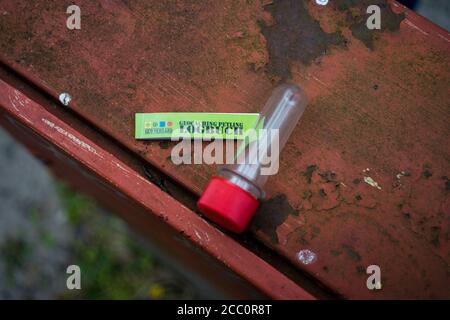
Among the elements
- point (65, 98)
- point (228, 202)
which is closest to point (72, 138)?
point (65, 98)

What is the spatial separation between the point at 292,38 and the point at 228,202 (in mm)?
473

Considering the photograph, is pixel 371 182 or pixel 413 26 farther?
pixel 413 26

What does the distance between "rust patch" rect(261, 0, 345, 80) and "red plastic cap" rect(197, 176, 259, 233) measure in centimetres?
34

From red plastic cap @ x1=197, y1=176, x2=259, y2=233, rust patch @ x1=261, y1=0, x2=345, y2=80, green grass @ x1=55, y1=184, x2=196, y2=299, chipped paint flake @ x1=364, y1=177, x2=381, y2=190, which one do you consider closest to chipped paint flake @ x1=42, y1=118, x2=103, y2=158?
red plastic cap @ x1=197, y1=176, x2=259, y2=233

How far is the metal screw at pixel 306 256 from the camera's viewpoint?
940 mm

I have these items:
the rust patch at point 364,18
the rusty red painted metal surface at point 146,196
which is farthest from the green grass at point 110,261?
the rust patch at point 364,18

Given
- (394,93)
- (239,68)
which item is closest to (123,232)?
(239,68)

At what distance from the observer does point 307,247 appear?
948 millimetres

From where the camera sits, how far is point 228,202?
87 cm

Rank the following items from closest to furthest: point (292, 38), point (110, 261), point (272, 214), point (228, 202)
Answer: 1. point (228, 202)
2. point (272, 214)
3. point (292, 38)
4. point (110, 261)

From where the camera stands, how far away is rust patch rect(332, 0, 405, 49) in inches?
43.6

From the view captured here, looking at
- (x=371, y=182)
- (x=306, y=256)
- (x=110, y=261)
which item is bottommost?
(x=110, y=261)

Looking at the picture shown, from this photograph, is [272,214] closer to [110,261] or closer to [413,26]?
[413,26]

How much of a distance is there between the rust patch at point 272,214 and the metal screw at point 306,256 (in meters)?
0.06
